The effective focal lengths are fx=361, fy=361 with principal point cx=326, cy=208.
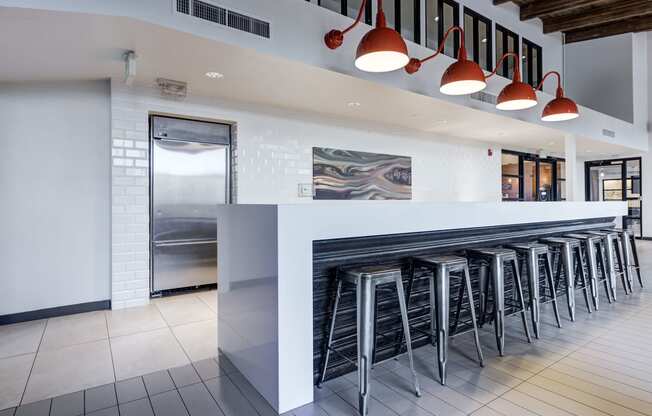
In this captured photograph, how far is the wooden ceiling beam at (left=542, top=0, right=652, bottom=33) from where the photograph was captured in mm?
6183

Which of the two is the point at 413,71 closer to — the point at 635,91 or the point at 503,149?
the point at 503,149

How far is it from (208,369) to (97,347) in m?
1.05

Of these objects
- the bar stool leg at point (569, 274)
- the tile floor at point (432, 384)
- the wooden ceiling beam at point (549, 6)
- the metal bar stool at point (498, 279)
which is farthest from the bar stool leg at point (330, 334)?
the wooden ceiling beam at point (549, 6)

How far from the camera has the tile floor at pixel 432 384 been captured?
1.99 meters

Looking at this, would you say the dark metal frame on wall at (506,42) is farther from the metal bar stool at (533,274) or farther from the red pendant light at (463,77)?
the metal bar stool at (533,274)

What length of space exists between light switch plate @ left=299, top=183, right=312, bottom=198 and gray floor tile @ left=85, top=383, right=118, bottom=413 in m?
3.15

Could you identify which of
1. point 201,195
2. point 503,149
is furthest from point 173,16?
point 503,149

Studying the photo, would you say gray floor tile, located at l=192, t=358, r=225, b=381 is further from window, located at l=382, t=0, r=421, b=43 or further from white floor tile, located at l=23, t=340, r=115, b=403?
window, located at l=382, t=0, r=421, b=43

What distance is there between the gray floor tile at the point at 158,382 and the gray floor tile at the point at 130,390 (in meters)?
0.03

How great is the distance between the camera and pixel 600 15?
6555 millimetres

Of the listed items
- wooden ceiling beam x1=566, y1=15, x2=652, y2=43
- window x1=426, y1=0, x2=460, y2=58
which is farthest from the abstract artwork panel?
wooden ceiling beam x1=566, y1=15, x2=652, y2=43

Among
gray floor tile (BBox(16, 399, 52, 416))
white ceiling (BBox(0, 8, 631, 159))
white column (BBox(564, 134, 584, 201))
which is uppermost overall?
white ceiling (BBox(0, 8, 631, 159))

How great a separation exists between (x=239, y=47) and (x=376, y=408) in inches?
107

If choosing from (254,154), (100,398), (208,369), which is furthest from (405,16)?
(100,398)
